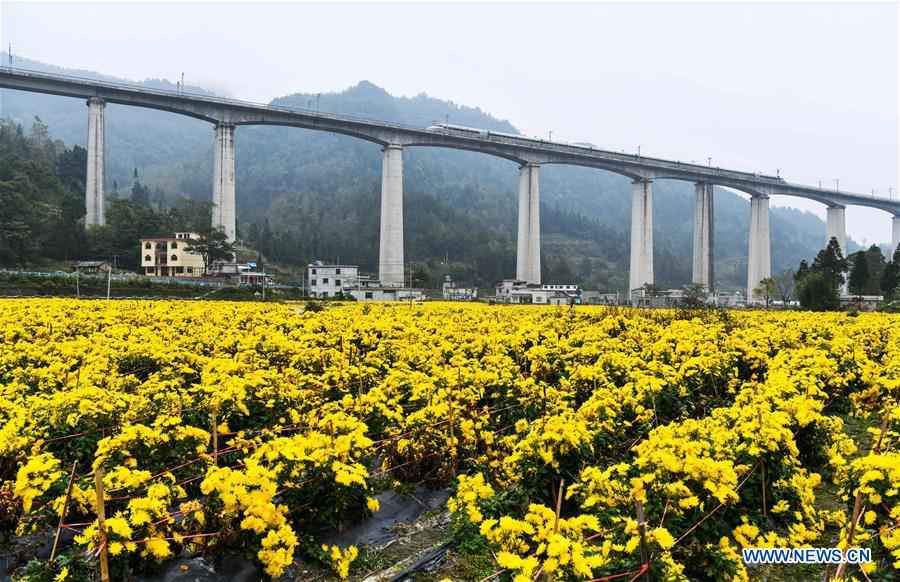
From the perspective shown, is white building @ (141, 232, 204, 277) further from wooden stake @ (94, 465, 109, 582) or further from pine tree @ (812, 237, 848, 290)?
wooden stake @ (94, 465, 109, 582)

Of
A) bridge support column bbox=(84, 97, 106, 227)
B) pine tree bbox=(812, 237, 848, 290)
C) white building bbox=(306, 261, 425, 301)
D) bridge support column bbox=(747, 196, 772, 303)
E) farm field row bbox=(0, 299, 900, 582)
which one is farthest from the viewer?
bridge support column bbox=(747, 196, 772, 303)

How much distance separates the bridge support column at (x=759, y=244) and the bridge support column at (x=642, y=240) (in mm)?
19225

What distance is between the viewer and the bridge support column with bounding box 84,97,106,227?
55719 millimetres

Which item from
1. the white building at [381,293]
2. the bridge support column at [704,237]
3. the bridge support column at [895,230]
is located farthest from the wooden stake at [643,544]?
the bridge support column at [895,230]

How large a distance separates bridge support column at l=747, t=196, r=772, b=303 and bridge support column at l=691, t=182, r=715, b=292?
8159mm

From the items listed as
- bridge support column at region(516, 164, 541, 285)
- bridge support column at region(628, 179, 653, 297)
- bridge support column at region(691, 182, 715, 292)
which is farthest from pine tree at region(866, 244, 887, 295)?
bridge support column at region(516, 164, 541, 285)

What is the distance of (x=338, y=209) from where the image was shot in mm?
126562

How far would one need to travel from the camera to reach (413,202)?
415ft

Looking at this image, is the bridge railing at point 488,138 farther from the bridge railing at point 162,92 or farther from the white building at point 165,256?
the white building at point 165,256

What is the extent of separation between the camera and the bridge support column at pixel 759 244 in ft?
282

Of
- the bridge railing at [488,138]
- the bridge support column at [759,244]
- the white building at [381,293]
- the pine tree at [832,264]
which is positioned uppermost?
the bridge railing at [488,138]

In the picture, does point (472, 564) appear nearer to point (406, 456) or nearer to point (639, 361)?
point (406, 456)

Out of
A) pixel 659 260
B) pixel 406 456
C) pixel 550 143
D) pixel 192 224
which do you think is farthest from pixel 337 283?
pixel 659 260

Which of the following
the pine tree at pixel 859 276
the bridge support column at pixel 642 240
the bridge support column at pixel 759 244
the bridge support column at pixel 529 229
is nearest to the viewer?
the pine tree at pixel 859 276
